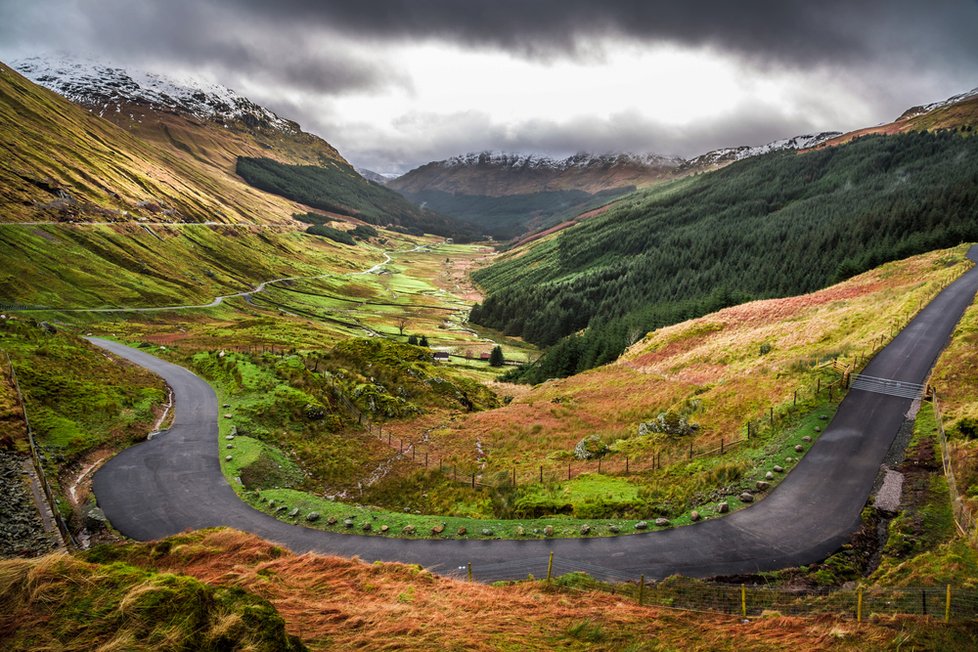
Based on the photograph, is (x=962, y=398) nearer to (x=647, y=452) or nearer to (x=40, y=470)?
(x=647, y=452)

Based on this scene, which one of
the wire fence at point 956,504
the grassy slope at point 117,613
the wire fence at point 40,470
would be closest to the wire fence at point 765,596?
the wire fence at point 956,504

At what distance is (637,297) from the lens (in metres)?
166

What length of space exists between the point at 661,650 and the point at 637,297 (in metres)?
162

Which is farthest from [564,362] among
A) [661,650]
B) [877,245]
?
[877,245]

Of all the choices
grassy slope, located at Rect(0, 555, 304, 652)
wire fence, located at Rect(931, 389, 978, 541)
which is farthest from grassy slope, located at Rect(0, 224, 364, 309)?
wire fence, located at Rect(931, 389, 978, 541)

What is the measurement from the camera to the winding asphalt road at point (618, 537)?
1956 centimetres

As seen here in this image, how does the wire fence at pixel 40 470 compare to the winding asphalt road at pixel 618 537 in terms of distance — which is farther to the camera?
the winding asphalt road at pixel 618 537

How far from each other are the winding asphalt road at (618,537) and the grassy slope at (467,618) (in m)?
4.06

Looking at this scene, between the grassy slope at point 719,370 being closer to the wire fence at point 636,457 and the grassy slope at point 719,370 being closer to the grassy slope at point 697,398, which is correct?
the grassy slope at point 697,398

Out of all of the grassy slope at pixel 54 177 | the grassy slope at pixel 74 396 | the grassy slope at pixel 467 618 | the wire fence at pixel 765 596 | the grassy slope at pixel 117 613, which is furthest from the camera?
the grassy slope at pixel 54 177

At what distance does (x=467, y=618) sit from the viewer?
44.0 feet

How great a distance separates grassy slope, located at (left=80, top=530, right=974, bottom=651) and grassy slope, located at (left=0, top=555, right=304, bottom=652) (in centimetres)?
250

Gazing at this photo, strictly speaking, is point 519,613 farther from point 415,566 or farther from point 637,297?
point 637,297

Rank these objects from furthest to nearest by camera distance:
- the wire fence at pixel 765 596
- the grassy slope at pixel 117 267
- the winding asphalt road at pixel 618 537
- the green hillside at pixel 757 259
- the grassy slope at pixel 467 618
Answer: the green hillside at pixel 757 259
the grassy slope at pixel 117 267
the winding asphalt road at pixel 618 537
the wire fence at pixel 765 596
the grassy slope at pixel 467 618
